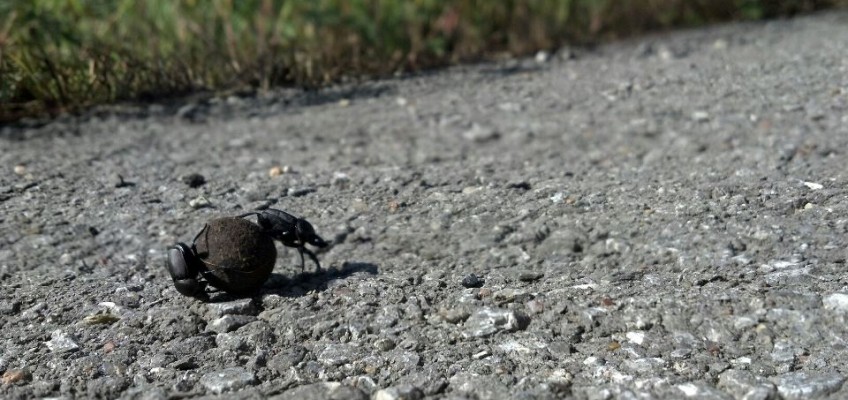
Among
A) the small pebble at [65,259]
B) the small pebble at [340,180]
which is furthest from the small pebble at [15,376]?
the small pebble at [340,180]

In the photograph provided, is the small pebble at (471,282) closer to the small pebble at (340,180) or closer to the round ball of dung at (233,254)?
the round ball of dung at (233,254)

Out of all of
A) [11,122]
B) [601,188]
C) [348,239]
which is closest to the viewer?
[348,239]

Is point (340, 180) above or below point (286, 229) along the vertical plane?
below

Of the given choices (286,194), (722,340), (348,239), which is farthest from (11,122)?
(722,340)

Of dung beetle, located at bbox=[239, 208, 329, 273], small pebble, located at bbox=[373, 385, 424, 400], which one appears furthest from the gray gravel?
dung beetle, located at bbox=[239, 208, 329, 273]

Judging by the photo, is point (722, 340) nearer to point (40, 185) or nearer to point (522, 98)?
point (40, 185)

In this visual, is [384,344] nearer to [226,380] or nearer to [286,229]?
[226,380]

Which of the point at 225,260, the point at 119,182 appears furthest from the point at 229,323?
the point at 119,182
